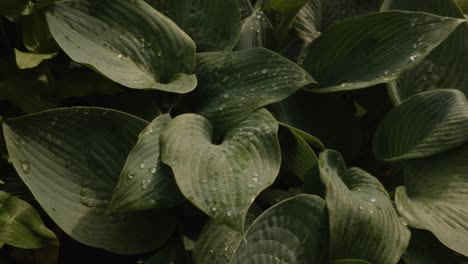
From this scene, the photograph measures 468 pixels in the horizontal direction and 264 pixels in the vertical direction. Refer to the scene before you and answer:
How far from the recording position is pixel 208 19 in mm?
1555

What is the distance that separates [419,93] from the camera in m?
1.55

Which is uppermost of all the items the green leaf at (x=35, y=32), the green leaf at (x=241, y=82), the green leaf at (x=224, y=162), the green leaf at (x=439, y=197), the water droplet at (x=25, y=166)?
the green leaf at (x=35, y=32)

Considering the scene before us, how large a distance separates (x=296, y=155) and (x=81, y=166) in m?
0.48

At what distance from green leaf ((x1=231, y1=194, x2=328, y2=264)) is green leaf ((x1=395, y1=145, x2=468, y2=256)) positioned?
207 millimetres

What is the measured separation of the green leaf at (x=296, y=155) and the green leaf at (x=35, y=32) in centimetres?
59

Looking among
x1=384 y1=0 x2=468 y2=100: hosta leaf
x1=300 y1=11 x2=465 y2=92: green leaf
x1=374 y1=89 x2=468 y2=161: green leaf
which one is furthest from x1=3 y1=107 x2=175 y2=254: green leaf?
x1=384 y1=0 x2=468 y2=100: hosta leaf

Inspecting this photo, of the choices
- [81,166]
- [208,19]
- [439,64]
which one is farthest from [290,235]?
[439,64]

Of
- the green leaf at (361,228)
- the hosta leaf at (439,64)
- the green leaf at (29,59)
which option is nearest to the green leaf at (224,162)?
the green leaf at (361,228)

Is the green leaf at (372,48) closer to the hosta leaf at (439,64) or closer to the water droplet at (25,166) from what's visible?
the hosta leaf at (439,64)

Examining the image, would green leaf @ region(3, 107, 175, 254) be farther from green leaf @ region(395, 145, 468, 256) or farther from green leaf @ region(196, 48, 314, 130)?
green leaf @ region(395, 145, 468, 256)

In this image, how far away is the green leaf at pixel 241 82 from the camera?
139 cm

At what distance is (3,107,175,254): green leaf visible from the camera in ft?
4.23

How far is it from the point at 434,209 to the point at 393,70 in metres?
0.33

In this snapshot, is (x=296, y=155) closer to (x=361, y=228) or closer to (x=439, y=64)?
(x=361, y=228)
